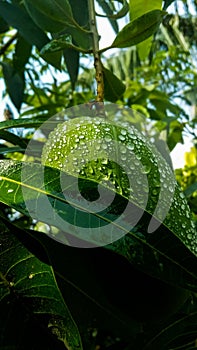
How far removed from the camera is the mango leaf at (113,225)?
457 millimetres

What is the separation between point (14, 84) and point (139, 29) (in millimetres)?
705

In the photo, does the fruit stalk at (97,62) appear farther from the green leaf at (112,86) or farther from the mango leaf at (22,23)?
the mango leaf at (22,23)

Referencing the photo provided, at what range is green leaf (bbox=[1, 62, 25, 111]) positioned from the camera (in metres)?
1.35

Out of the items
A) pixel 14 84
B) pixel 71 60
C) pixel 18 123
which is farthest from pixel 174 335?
pixel 14 84

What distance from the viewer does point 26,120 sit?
683 mm

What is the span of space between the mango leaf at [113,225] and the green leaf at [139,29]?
0.29 meters

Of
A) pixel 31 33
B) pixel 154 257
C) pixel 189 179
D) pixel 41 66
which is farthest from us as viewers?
pixel 41 66

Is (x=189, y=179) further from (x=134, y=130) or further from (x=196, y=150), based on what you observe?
(x=134, y=130)

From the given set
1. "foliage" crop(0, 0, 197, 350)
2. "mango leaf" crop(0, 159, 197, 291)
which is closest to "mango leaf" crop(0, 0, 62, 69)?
"foliage" crop(0, 0, 197, 350)

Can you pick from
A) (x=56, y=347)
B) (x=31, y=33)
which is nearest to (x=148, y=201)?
(x=56, y=347)

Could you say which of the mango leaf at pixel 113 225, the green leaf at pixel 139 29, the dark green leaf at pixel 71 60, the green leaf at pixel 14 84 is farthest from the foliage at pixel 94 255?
the green leaf at pixel 14 84

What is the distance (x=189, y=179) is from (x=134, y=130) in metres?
1.12

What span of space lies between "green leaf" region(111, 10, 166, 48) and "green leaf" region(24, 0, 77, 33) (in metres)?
0.09

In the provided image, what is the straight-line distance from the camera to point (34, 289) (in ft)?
1.68
